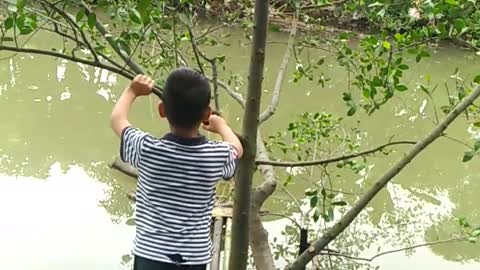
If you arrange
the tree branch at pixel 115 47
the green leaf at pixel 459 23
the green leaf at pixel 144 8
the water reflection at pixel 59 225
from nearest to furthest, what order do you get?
1. the green leaf at pixel 144 8
2. the tree branch at pixel 115 47
3. the green leaf at pixel 459 23
4. the water reflection at pixel 59 225

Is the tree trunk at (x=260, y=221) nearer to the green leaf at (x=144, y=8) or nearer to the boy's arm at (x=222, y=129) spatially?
the boy's arm at (x=222, y=129)

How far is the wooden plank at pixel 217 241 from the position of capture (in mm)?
2727

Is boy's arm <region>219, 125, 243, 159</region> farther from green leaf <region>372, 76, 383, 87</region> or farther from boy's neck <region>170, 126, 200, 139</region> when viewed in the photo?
green leaf <region>372, 76, 383, 87</region>

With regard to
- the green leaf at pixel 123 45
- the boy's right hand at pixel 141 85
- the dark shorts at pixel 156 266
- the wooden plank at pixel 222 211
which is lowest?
the dark shorts at pixel 156 266

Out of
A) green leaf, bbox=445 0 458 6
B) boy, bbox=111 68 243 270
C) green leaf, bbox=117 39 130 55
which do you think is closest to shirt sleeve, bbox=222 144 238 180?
boy, bbox=111 68 243 270

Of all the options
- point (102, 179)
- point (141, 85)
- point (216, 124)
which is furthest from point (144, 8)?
point (102, 179)

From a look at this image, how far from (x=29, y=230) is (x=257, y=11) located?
2.60 m

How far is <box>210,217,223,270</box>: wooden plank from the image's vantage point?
2727 millimetres

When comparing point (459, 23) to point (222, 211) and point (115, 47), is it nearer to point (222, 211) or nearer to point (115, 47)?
point (115, 47)

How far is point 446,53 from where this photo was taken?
9.38 metres

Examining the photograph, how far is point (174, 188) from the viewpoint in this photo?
1.34 m

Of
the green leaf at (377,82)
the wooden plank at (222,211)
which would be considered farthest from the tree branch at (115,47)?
the wooden plank at (222,211)

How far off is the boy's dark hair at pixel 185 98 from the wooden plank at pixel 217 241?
1420 millimetres

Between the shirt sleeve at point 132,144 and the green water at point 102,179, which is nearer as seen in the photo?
the shirt sleeve at point 132,144
